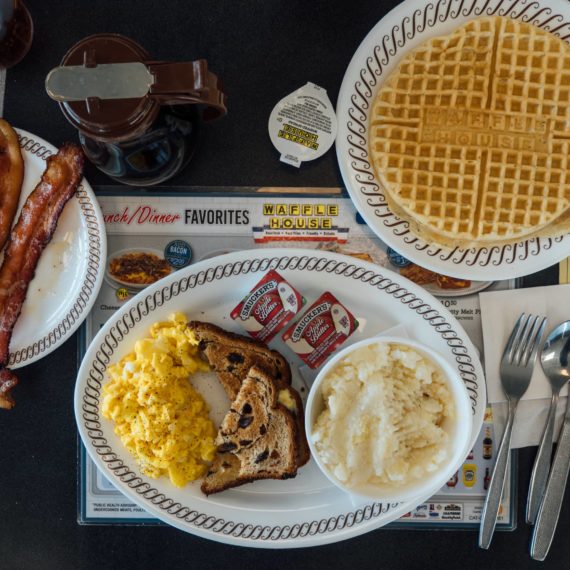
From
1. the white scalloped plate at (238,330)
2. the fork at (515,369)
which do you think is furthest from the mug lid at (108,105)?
the fork at (515,369)

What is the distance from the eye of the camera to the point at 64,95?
1.18 m

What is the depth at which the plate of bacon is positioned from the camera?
1506mm

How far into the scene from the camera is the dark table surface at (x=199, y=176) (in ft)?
5.11

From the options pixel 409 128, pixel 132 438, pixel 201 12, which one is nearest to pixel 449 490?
pixel 132 438

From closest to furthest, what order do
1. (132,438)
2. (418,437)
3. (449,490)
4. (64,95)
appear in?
(64,95) < (418,437) < (132,438) < (449,490)

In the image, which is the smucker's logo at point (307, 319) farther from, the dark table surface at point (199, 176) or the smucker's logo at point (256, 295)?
the dark table surface at point (199, 176)

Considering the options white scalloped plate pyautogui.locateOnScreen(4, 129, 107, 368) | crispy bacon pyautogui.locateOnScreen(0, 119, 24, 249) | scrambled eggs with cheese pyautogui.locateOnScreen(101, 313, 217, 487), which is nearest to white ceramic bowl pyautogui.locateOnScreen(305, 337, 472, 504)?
scrambled eggs with cheese pyautogui.locateOnScreen(101, 313, 217, 487)

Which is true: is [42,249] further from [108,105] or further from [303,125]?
[303,125]

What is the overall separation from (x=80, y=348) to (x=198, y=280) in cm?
41

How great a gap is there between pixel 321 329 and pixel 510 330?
53 centimetres

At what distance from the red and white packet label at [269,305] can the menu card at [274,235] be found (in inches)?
5.8

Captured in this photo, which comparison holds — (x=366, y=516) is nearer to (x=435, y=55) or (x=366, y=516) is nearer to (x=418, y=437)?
(x=418, y=437)

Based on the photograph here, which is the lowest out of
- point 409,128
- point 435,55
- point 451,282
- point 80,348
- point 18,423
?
point 18,423

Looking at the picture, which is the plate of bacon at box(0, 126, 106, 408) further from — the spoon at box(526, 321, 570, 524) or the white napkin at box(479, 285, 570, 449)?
the spoon at box(526, 321, 570, 524)
